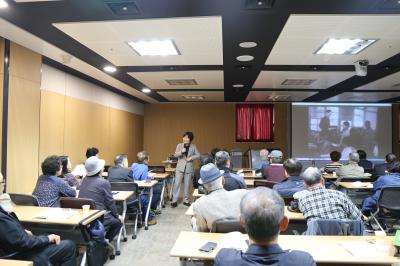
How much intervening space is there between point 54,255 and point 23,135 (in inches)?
93.8

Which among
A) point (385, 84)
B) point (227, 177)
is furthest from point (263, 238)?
point (385, 84)

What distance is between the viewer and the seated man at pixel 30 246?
242 cm

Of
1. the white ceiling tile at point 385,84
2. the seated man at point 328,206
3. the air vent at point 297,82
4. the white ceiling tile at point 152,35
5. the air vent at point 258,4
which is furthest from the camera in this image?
the air vent at point 297,82

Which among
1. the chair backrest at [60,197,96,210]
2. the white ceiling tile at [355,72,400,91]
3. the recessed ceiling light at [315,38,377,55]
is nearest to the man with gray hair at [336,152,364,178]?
the white ceiling tile at [355,72,400,91]

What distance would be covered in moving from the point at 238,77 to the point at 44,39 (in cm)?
372

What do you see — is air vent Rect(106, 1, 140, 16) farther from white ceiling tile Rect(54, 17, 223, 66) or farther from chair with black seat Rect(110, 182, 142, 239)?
chair with black seat Rect(110, 182, 142, 239)

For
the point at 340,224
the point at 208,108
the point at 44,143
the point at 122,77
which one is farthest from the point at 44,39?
the point at 208,108

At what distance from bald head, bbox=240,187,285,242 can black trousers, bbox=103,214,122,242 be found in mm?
2835

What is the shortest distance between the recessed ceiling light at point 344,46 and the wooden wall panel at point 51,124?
4.44 m

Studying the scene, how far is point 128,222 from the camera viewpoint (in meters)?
5.71

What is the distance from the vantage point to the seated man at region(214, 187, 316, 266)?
129 cm

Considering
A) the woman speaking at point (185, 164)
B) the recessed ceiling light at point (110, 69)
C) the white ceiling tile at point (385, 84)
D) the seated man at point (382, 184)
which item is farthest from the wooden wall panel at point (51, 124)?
the white ceiling tile at point (385, 84)

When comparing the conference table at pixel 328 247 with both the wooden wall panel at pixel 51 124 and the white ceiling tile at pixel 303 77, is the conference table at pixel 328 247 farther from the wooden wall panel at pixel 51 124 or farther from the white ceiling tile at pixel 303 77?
the white ceiling tile at pixel 303 77

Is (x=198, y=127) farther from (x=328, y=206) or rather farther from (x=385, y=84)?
(x=328, y=206)
